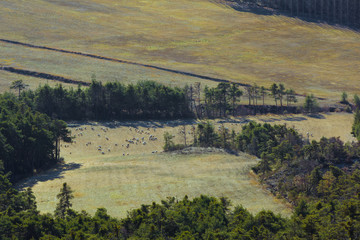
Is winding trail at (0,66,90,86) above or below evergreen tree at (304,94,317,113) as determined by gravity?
above

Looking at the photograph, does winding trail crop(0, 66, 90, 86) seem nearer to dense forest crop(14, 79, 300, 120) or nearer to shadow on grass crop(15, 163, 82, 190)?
dense forest crop(14, 79, 300, 120)

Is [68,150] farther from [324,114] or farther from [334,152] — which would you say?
[324,114]

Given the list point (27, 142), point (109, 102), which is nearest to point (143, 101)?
point (109, 102)

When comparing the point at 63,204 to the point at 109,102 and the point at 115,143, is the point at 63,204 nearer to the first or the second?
the point at 115,143

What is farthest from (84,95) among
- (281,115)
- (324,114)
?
(324,114)

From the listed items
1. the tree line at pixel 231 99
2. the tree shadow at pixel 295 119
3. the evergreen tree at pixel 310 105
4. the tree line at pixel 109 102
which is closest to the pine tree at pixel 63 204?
the tree line at pixel 109 102

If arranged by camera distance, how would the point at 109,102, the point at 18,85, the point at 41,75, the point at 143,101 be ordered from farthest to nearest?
the point at 41,75, the point at 18,85, the point at 143,101, the point at 109,102

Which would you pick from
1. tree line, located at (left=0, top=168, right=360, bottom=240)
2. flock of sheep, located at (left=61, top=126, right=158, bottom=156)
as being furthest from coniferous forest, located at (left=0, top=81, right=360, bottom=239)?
flock of sheep, located at (left=61, top=126, right=158, bottom=156)
